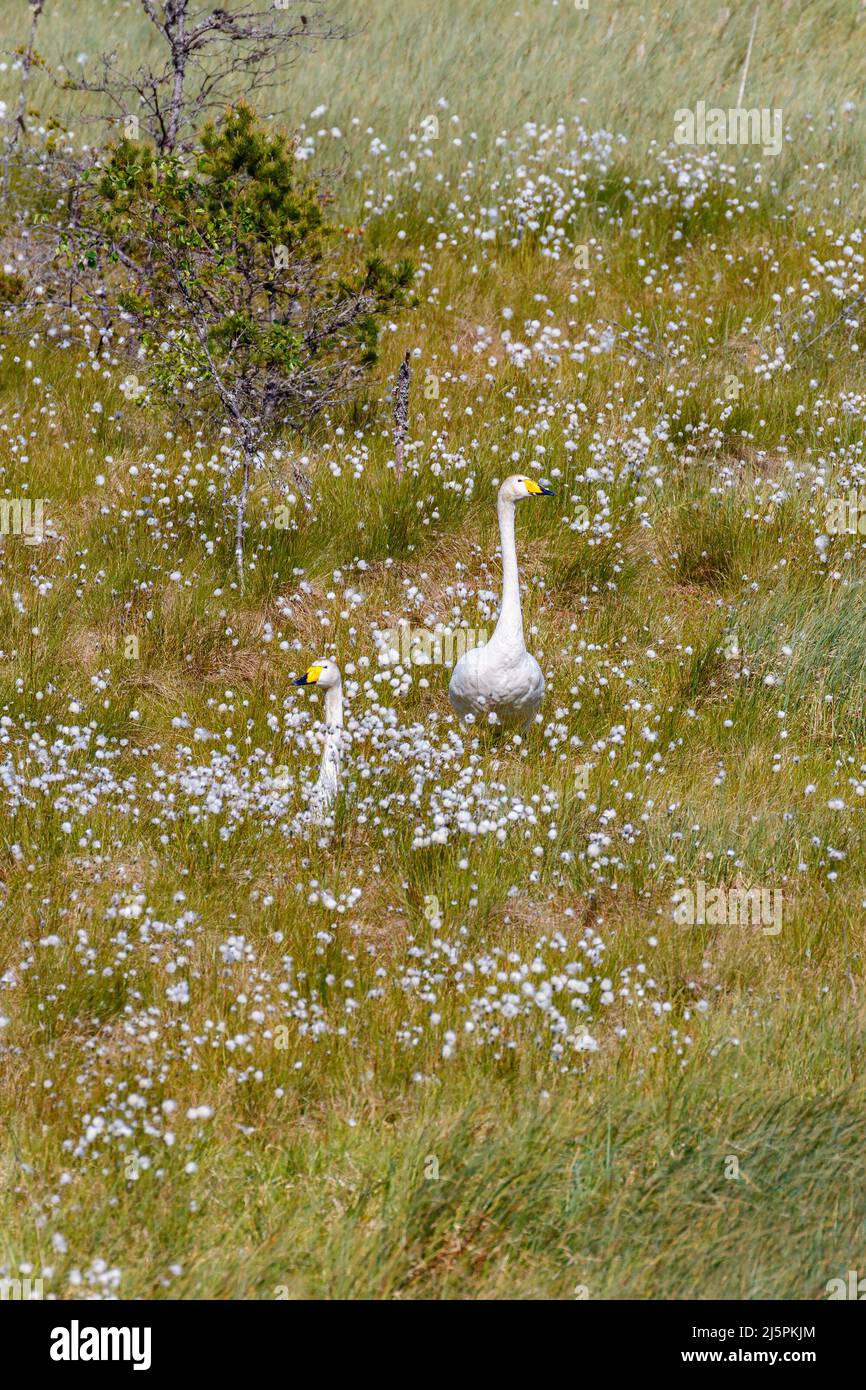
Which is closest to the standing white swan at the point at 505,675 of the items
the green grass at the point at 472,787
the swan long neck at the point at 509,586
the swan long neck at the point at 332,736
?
the swan long neck at the point at 509,586

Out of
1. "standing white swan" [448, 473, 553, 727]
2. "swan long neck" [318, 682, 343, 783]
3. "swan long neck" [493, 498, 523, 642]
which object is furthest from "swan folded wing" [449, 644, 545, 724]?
"swan long neck" [318, 682, 343, 783]

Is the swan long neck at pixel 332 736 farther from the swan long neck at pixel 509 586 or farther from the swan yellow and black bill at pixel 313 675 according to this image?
the swan long neck at pixel 509 586

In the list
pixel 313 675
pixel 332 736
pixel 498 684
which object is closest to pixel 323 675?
pixel 313 675

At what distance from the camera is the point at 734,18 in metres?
17.2

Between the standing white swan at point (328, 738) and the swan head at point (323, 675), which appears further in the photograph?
the swan head at point (323, 675)

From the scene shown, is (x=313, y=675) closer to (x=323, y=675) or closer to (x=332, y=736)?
(x=323, y=675)

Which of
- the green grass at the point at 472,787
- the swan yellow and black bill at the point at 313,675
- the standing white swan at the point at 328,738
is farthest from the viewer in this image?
→ the swan yellow and black bill at the point at 313,675

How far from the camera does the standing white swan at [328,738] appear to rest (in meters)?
7.24

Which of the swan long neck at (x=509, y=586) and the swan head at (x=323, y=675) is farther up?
the swan long neck at (x=509, y=586)

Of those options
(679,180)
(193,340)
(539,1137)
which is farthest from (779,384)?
(539,1137)

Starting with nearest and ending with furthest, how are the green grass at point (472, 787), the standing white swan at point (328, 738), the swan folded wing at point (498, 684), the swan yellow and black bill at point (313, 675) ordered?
the green grass at point (472, 787) < the standing white swan at point (328, 738) < the swan yellow and black bill at point (313, 675) < the swan folded wing at point (498, 684)

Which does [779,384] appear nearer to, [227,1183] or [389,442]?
[389,442]

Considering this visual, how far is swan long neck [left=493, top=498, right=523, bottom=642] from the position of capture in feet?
26.2

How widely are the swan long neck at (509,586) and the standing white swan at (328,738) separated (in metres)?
1.02
